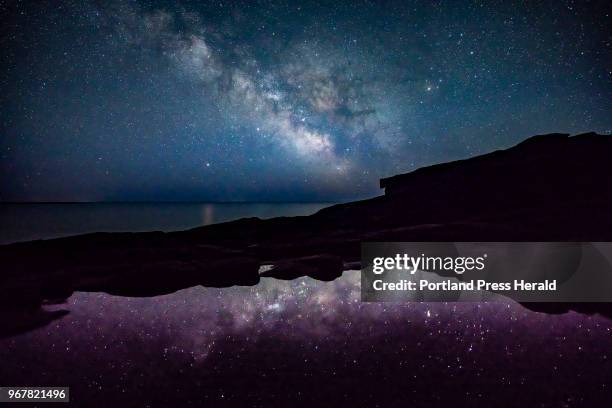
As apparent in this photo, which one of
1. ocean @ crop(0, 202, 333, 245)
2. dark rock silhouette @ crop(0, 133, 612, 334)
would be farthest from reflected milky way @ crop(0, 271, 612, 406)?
ocean @ crop(0, 202, 333, 245)

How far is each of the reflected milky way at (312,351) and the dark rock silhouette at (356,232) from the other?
0.97 metres

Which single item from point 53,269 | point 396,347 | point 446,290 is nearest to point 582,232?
point 446,290

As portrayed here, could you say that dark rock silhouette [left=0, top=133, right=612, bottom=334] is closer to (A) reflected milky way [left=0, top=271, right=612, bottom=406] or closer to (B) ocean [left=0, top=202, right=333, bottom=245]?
(A) reflected milky way [left=0, top=271, right=612, bottom=406]

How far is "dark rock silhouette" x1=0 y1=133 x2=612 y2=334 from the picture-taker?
5.60 metres

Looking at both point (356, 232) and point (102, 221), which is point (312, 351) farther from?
point (102, 221)

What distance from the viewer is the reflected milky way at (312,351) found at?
104 inches

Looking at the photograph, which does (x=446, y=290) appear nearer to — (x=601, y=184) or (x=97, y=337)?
(x=97, y=337)

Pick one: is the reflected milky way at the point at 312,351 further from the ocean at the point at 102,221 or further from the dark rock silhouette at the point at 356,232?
the ocean at the point at 102,221

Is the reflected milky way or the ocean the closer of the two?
the reflected milky way

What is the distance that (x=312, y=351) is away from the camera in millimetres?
3232

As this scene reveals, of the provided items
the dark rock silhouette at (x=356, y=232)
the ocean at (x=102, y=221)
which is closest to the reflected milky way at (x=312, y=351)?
the dark rock silhouette at (x=356, y=232)

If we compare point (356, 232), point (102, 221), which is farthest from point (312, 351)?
point (102, 221)

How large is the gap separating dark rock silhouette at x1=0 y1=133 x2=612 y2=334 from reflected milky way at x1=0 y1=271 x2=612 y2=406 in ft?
3.17

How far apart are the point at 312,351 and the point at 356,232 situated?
556cm
